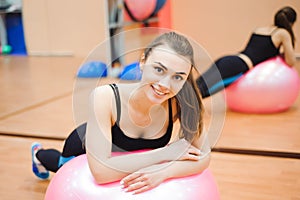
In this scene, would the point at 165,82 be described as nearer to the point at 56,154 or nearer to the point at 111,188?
the point at 111,188

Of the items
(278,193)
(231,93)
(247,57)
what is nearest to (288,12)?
(247,57)

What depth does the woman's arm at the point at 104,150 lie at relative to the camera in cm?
112

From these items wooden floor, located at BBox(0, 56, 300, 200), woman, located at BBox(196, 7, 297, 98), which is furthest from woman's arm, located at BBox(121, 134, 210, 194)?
woman, located at BBox(196, 7, 297, 98)

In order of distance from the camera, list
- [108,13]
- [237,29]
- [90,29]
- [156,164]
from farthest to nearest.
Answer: [90,29], [237,29], [108,13], [156,164]

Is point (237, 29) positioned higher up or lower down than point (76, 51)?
higher up

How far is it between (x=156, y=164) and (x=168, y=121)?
0.14 meters

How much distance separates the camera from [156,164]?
1160 mm

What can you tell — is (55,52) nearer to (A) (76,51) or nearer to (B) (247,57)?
(A) (76,51)

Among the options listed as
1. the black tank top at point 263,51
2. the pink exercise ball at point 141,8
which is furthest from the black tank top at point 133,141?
the pink exercise ball at point 141,8

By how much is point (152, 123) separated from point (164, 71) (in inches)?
9.2

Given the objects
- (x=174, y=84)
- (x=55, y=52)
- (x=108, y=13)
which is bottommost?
(x=55, y=52)

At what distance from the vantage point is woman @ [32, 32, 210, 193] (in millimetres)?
1040

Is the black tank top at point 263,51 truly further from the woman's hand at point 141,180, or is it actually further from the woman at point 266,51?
the woman's hand at point 141,180

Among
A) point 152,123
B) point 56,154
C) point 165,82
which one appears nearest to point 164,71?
point 165,82
